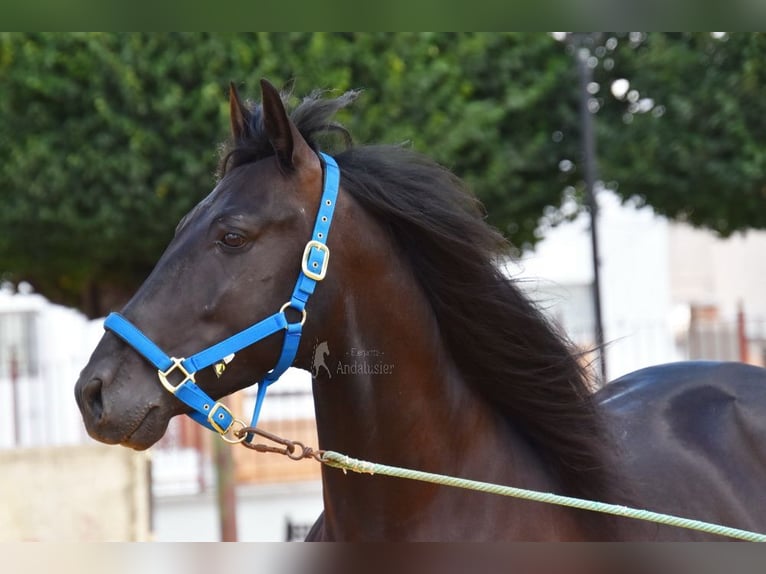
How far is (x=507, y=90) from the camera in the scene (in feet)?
26.3

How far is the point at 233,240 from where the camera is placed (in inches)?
97.8

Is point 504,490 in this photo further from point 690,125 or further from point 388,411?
point 690,125

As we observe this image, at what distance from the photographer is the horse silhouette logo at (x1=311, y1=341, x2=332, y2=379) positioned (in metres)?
2.59

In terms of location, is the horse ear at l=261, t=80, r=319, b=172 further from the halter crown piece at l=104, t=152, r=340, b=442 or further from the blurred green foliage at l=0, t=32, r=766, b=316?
the blurred green foliage at l=0, t=32, r=766, b=316

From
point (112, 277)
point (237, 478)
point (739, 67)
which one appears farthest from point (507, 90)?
point (237, 478)

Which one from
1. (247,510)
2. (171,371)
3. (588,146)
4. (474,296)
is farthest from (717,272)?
(171,371)

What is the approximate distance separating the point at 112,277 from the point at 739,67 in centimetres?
550

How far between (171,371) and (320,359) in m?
0.40

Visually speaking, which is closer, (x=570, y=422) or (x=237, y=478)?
(x=570, y=422)

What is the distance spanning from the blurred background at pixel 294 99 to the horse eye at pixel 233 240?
4300 millimetres

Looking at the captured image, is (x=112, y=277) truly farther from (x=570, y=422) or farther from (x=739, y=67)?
(x=570, y=422)

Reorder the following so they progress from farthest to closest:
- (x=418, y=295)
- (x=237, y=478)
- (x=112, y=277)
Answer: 1. (x=237, y=478)
2. (x=112, y=277)
3. (x=418, y=295)

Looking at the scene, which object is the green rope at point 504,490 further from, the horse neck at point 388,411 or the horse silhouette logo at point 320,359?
the horse silhouette logo at point 320,359

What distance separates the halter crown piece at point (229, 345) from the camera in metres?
2.39
